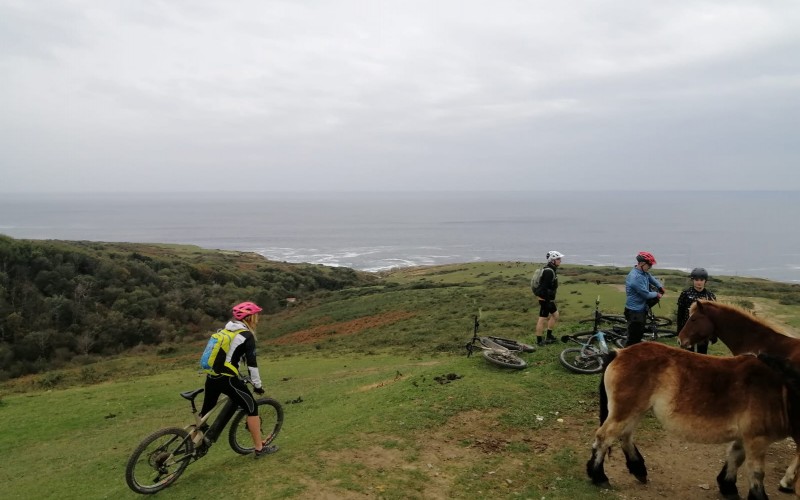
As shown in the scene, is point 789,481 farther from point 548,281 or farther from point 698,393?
point 548,281

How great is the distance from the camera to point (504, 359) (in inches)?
481

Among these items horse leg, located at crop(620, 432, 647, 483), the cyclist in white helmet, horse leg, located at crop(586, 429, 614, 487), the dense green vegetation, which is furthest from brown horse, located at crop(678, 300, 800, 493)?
the dense green vegetation

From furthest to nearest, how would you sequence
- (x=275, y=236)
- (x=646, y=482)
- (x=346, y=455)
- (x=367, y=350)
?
(x=275, y=236) < (x=367, y=350) < (x=346, y=455) < (x=646, y=482)

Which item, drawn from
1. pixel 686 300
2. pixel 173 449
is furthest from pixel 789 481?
pixel 173 449

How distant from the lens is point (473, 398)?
32.4 ft

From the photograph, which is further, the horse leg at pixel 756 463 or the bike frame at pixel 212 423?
the bike frame at pixel 212 423

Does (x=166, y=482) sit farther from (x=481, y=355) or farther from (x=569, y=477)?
(x=481, y=355)

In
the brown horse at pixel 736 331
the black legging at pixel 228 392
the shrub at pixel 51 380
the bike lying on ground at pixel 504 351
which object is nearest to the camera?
the brown horse at pixel 736 331

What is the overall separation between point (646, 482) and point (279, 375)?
15248 millimetres

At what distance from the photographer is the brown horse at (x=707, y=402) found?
534 cm

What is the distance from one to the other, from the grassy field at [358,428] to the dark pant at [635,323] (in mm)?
1356

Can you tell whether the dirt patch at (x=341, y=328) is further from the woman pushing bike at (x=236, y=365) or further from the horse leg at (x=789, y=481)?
the horse leg at (x=789, y=481)

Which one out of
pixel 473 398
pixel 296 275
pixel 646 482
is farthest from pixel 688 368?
pixel 296 275

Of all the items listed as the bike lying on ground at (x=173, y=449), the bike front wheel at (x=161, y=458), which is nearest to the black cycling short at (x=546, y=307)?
the bike lying on ground at (x=173, y=449)
